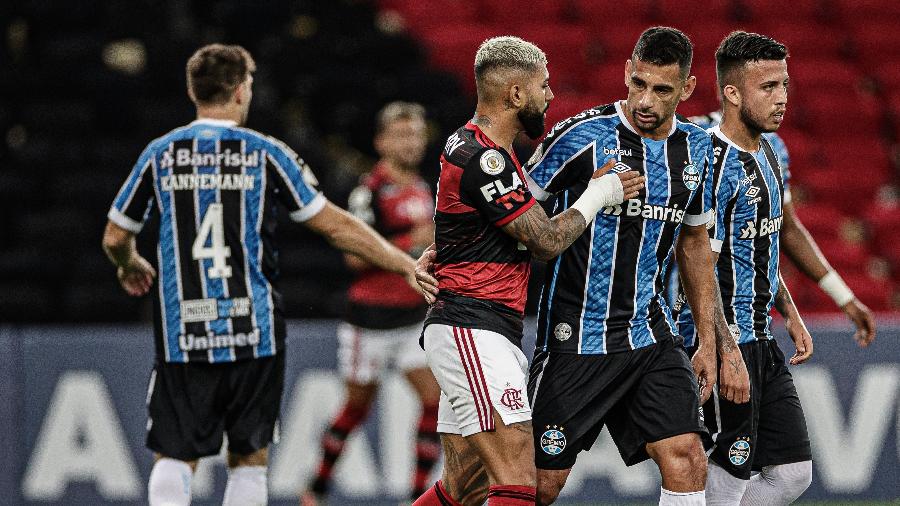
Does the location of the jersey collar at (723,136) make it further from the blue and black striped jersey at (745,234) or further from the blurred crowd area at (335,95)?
the blurred crowd area at (335,95)

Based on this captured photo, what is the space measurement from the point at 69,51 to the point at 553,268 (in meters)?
6.47

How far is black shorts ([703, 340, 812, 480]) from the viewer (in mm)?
5336

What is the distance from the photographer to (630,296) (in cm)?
505

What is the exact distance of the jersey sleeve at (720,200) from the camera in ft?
17.2

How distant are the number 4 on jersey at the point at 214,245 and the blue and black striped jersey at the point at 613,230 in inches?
54.7

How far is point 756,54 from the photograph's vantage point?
5363 millimetres

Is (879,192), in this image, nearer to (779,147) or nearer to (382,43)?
(382,43)

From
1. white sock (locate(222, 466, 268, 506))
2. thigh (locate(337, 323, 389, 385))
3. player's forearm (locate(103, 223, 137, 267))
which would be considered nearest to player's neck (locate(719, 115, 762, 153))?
white sock (locate(222, 466, 268, 506))

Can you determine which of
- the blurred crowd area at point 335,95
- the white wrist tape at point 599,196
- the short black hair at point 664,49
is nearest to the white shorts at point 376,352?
the blurred crowd area at point 335,95

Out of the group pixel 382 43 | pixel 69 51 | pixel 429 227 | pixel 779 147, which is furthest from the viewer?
pixel 382 43

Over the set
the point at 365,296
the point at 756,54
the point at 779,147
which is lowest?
the point at 365,296

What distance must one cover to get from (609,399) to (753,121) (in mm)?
1276

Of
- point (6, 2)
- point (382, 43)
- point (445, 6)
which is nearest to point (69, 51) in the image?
point (6, 2)

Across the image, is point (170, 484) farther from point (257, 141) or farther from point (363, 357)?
point (363, 357)
